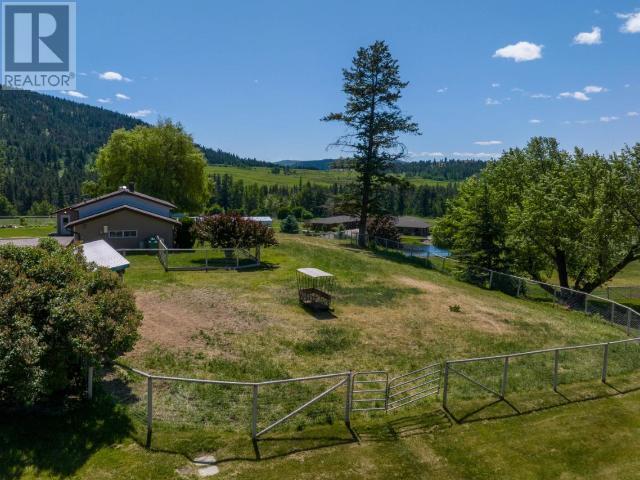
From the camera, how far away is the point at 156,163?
5100 cm

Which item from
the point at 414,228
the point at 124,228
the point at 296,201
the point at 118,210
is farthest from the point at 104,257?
the point at 296,201

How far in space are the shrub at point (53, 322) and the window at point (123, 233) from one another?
80.8 feet

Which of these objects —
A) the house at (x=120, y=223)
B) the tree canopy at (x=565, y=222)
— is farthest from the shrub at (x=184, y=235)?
the tree canopy at (x=565, y=222)

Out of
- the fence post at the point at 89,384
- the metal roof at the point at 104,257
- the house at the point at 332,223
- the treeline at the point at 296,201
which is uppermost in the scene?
the treeline at the point at 296,201

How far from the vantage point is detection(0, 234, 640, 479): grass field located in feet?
30.4

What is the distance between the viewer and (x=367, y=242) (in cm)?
4384

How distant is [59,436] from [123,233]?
2843 centimetres

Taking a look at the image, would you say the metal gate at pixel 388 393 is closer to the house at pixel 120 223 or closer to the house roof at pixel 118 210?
the house roof at pixel 118 210

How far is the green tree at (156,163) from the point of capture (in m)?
50.3

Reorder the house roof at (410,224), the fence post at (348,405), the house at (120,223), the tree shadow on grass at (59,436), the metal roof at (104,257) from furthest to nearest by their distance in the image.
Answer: the house roof at (410,224) → the house at (120,223) → the metal roof at (104,257) → the fence post at (348,405) → the tree shadow on grass at (59,436)

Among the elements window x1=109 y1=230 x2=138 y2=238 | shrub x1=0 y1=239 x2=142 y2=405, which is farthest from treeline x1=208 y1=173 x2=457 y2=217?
shrub x1=0 y1=239 x2=142 y2=405

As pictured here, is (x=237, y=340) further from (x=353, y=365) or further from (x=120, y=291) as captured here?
(x=120, y=291)

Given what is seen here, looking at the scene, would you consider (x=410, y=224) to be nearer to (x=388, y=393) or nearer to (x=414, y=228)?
(x=414, y=228)

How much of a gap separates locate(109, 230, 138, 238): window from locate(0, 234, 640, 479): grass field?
11.9 meters
